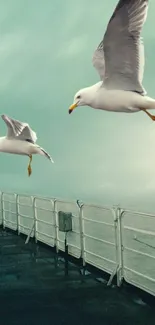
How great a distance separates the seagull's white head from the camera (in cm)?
505

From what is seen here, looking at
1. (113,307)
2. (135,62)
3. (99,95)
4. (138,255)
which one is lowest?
(113,307)

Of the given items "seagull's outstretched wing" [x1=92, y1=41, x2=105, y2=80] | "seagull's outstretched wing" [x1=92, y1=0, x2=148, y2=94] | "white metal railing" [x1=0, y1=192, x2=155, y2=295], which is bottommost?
"white metal railing" [x1=0, y1=192, x2=155, y2=295]

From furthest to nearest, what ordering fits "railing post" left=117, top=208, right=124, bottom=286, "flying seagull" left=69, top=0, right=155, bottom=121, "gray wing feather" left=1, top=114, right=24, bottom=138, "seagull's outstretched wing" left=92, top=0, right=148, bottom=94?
"railing post" left=117, top=208, right=124, bottom=286 < "gray wing feather" left=1, top=114, right=24, bottom=138 < "seagull's outstretched wing" left=92, top=0, right=148, bottom=94 < "flying seagull" left=69, top=0, right=155, bottom=121

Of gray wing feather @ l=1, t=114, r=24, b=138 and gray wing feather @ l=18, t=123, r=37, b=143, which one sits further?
gray wing feather @ l=18, t=123, r=37, b=143

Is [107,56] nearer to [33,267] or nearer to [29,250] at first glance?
[33,267]

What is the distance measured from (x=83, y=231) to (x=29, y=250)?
2.56 m

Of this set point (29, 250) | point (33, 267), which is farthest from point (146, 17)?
point (29, 250)

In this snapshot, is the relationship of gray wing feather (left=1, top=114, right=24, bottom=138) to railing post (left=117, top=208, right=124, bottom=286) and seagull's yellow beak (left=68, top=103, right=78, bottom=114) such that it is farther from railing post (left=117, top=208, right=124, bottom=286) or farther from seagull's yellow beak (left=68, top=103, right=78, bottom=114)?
seagull's yellow beak (left=68, top=103, right=78, bottom=114)

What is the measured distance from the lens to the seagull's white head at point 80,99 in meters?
5.05

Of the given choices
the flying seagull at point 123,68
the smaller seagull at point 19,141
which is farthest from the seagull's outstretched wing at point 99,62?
the flying seagull at point 123,68

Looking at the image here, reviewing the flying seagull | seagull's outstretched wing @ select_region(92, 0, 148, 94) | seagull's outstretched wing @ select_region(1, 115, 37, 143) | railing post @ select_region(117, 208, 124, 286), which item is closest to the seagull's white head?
the flying seagull

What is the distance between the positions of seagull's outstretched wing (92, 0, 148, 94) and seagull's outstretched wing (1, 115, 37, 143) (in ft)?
8.76

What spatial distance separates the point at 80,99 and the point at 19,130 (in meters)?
2.95

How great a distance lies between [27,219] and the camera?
14.2m
